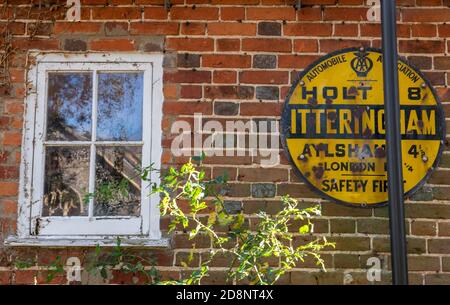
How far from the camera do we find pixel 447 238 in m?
3.52

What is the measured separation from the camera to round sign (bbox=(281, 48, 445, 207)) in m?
3.55

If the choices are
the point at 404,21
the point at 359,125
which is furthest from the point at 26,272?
the point at 404,21

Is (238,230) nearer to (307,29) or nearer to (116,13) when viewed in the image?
(307,29)

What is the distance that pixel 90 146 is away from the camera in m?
3.69

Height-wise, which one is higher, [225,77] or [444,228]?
[225,77]

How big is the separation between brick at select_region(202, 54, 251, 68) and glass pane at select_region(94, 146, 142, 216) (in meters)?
0.66

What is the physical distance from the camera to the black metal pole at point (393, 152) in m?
2.50

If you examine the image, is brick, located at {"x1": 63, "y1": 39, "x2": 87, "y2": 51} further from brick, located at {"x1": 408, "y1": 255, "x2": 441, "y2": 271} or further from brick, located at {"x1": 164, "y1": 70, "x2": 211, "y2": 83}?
brick, located at {"x1": 408, "y1": 255, "x2": 441, "y2": 271}

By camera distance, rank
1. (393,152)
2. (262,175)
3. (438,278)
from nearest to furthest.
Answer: (393,152) < (438,278) < (262,175)

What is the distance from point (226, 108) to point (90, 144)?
2.75 feet

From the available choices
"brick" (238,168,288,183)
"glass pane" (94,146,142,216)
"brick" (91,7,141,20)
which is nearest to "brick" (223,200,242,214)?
"brick" (238,168,288,183)

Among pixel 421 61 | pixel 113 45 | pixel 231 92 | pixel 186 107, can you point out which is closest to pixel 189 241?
pixel 186 107

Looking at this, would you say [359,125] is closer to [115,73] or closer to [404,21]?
[404,21]
